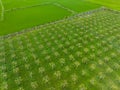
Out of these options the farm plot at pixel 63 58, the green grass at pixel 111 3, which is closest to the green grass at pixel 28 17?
the farm plot at pixel 63 58

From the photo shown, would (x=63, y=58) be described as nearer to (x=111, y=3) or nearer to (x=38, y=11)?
(x=38, y=11)

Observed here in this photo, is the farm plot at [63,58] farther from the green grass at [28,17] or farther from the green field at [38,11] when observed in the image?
the green field at [38,11]

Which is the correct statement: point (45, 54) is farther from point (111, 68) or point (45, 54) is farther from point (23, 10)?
point (23, 10)

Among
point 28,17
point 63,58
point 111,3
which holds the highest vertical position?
point 111,3

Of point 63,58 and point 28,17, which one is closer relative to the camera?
point 63,58

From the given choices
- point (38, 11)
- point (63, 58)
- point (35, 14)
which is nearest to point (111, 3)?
point (38, 11)

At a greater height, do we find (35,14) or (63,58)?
(35,14)

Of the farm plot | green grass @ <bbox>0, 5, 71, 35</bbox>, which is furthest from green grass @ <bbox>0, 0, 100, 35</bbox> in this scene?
the farm plot

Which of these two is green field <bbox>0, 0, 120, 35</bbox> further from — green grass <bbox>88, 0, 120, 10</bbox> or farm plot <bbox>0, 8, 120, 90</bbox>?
farm plot <bbox>0, 8, 120, 90</bbox>

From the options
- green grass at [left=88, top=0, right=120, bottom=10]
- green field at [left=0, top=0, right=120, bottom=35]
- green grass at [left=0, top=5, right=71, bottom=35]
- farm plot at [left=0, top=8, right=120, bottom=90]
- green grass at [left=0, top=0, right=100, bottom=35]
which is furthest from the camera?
green grass at [left=88, top=0, right=120, bottom=10]
